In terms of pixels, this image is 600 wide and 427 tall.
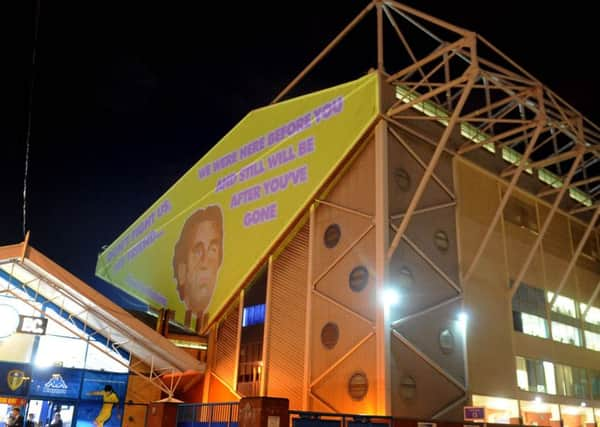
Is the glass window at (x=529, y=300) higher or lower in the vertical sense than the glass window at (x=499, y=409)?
higher

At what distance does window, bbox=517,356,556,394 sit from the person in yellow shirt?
1837 cm

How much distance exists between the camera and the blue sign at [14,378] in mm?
24031

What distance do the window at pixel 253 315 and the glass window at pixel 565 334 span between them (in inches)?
612

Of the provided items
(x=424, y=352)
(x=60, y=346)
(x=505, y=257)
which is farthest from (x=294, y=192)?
(x=60, y=346)

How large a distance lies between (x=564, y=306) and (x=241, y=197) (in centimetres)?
1913

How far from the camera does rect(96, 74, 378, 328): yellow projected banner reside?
25.2m

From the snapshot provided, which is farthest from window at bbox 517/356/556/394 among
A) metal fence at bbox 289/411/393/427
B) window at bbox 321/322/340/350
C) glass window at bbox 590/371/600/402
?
metal fence at bbox 289/411/393/427

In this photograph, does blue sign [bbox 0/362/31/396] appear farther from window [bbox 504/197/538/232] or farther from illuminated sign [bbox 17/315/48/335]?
window [bbox 504/197/538/232]

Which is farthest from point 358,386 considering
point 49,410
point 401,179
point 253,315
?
point 49,410

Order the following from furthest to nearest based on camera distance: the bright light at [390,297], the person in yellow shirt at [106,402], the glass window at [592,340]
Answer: the glass window at [592,340] < the person in yellow shirt at [106,402] < the bright light at [390,297]

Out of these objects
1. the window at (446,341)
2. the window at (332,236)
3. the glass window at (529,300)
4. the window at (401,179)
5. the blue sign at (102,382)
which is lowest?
the blue sign at (102,382)

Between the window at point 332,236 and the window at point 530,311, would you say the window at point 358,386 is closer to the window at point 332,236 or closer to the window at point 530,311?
the window at point 332,236

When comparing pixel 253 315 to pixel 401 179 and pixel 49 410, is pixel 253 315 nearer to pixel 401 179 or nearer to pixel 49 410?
pixel 401 179

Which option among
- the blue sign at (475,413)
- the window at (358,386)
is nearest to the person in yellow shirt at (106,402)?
the window at (358,386)
